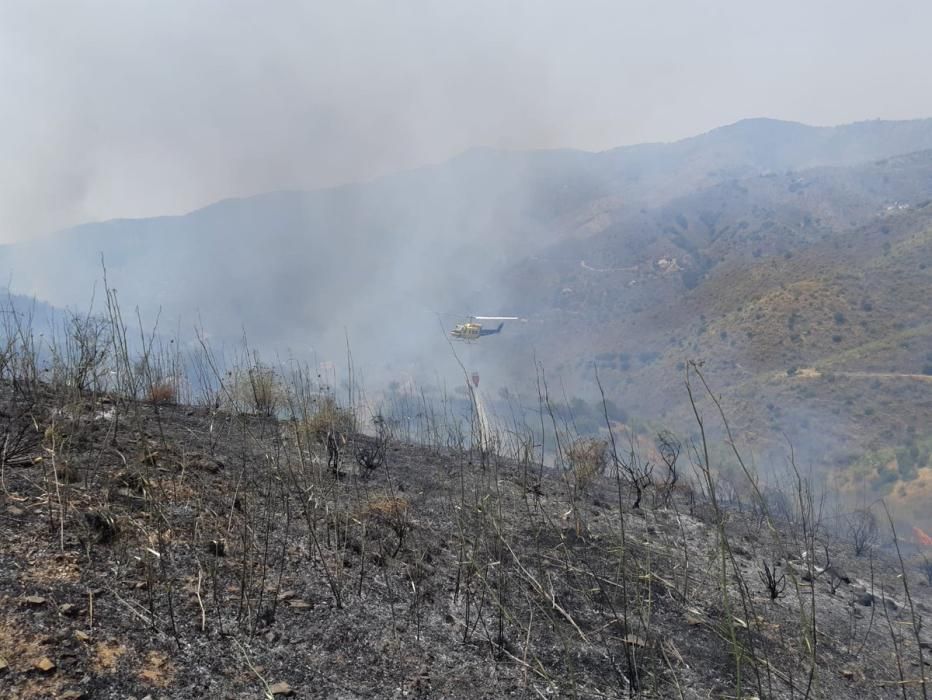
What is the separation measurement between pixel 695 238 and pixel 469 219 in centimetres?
7452

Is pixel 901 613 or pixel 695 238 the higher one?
pixel 695 238

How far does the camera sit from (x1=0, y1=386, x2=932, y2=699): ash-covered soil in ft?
10.8

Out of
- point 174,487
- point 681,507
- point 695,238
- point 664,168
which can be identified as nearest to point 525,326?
point 695,238

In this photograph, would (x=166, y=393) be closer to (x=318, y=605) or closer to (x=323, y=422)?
(x=323, y=422)

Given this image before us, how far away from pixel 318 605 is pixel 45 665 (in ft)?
5.27

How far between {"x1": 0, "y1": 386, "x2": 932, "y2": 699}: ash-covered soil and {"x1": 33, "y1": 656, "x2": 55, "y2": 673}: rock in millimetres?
11

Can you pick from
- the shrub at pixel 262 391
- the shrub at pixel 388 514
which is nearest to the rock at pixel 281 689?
the shrub at pixel 388 514

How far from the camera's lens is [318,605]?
4.21m

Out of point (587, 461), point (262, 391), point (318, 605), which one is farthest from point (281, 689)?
point (587, 461)

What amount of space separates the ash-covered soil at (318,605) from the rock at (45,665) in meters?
0.01

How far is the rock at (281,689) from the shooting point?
3332 mm

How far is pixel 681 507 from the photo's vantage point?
393 inches

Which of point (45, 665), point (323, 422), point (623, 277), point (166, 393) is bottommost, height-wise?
point (45, 665)

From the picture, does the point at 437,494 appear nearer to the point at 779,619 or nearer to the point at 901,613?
the point at 779,619
